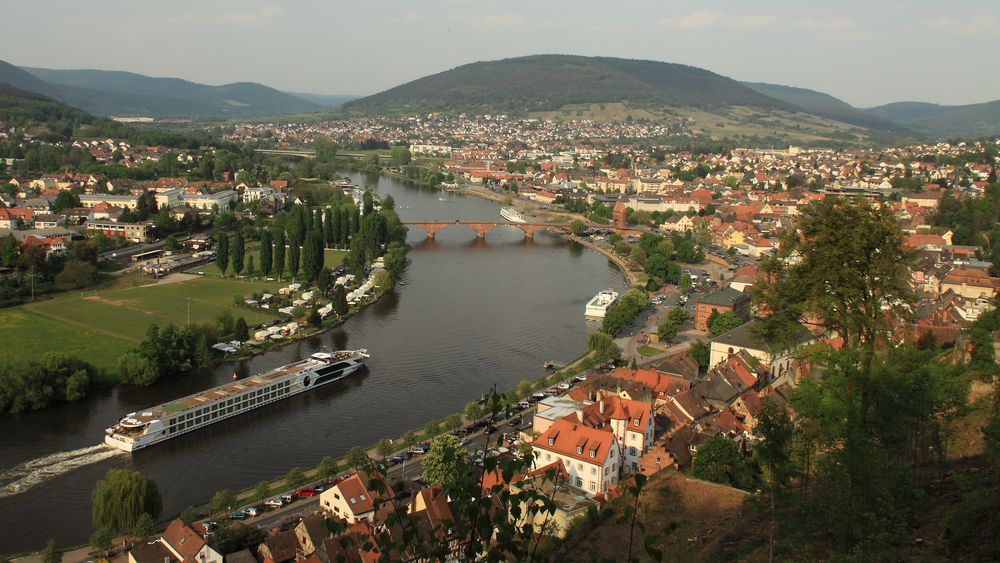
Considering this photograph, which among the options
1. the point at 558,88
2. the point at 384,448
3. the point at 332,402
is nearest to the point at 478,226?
the point at 332,402

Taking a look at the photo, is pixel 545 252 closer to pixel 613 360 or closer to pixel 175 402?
pixel 613 360

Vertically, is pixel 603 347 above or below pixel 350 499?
below

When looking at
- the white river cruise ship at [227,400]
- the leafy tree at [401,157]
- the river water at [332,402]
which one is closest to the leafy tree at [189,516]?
the river water at [332,402]

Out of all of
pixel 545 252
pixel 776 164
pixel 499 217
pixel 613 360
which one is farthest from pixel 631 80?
pixel 613 360

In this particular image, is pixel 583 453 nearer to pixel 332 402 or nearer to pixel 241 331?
pixel 332 402

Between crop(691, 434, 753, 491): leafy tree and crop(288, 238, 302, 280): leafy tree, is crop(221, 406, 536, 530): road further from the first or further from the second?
crop(288, 238, 302, 280): leafy tree

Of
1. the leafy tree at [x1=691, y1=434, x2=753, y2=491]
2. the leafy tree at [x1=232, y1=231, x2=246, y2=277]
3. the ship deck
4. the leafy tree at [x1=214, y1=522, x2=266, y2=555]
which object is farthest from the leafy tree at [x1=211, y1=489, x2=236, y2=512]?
the leafy tree at [x1=232, y1=231, x2=246, y2=277]
